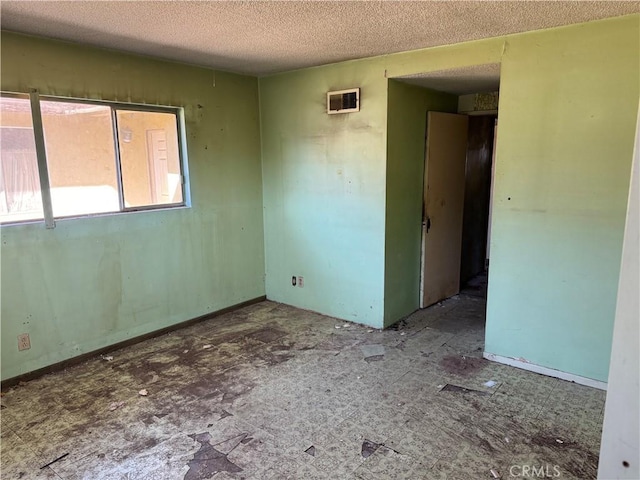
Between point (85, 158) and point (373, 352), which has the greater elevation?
point (85, 158)

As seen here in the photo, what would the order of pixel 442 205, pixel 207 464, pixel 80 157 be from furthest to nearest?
1. pixel 442 205
2. pixel 80 157
3. pixel 207 464

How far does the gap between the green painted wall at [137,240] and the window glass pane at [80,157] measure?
12 cm

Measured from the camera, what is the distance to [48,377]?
3121 mm

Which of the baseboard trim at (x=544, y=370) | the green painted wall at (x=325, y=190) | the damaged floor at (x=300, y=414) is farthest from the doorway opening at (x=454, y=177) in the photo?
the baseboard trim at (x=544, y=370)

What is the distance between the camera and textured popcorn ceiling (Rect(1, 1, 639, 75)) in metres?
2.34

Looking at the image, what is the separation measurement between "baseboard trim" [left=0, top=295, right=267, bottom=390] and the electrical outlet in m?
0.19

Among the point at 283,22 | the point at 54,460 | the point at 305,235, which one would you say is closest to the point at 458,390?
the point at 305,235

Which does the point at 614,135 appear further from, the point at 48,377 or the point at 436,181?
the point at 48,377

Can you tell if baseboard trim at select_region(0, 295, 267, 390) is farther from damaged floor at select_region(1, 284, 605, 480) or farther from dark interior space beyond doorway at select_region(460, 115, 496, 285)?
dark interior space beyond doorway at select_region(460, 115, 496, 285)

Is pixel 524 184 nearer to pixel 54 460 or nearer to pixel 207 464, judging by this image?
pixel 207 464

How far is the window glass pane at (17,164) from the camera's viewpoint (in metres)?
2.82

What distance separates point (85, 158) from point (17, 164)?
0.46 meters

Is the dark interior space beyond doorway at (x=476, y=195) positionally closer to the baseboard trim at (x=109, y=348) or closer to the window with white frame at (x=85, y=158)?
the baseboard trim at (x=109, y=348)

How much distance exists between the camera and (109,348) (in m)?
3.52
